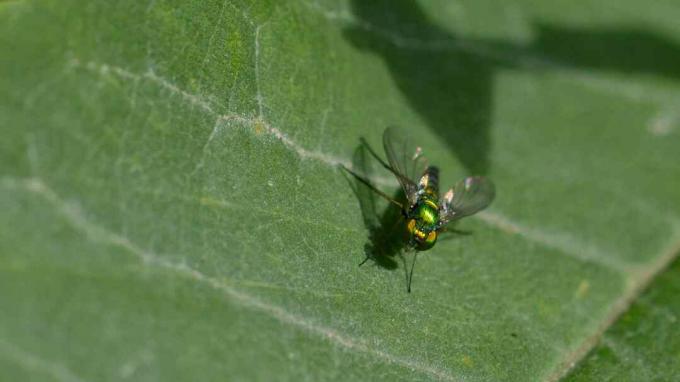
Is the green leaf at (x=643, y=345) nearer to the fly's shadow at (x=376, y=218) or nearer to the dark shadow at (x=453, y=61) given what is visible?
the fly's shadow at (x=376, y=218)

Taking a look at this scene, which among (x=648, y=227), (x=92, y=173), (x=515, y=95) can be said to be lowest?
(x=648, y=227)

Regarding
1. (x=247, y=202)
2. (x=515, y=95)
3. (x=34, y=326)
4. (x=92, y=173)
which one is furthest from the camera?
(x=515, y=95)

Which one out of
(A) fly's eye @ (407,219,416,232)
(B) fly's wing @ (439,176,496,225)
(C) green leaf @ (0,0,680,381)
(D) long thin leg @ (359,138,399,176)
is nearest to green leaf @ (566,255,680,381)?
(C) green leaf @ (0,0,680,381)

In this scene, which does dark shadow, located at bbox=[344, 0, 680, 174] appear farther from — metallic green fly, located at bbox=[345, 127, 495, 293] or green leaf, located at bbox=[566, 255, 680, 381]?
green leaf, located at bbox=[566, 255, 680, 381]

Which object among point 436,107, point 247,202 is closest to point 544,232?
point 436,107

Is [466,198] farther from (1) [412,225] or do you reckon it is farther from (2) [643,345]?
(2) [643,345]

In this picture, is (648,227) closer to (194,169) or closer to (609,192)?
(609,192)
